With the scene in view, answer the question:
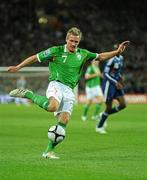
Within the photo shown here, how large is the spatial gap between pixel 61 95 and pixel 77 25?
36.2m

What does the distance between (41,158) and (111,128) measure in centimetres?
955

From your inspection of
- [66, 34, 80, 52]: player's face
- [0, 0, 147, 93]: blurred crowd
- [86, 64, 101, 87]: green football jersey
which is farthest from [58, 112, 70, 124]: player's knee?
[0, 0, 147, 93]: blurred crowd

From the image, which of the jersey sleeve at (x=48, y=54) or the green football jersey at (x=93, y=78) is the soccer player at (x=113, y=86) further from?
the green football jersey at (x=93, y=78)

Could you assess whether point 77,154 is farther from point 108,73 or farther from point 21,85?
point 21,85

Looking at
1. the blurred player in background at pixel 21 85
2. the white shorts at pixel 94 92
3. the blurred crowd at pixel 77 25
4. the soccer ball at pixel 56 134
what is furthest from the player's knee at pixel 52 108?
the blurred crowd at pixel 77 25

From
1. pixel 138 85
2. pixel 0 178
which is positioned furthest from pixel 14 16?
pixel 0 178

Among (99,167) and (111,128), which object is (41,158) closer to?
(99,167)

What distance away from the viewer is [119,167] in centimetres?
1144

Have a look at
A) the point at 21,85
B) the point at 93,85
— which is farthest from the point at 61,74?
the point at 21,85

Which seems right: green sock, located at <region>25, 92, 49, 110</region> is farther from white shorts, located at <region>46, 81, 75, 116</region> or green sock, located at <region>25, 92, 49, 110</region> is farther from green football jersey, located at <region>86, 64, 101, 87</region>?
green football jersey, located at <region>86, 64, 101, 87</region>

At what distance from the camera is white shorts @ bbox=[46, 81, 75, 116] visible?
1283 centimetres

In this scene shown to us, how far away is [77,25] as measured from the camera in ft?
160

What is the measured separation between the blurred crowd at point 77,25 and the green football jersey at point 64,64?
32.2 metres

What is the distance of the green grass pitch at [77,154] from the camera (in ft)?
34.6
